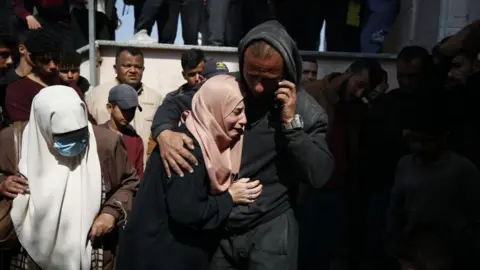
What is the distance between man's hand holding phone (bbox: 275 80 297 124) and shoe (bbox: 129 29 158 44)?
3.58 meters

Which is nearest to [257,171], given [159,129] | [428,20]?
[159,129]

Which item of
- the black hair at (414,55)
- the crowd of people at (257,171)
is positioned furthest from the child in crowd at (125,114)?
the black hair at (414,55)

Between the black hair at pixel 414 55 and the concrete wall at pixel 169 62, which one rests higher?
the black hair at pixel 414 55

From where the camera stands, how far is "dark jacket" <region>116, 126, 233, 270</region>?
9.02 feet

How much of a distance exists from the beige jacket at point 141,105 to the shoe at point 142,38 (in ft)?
2.37

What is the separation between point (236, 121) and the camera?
2.83m

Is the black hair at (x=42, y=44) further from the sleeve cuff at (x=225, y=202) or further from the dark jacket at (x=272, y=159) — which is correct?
the sleeve cuff at (x=225, y=202)

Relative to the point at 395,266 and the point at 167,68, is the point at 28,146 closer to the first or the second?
the point at 395,266

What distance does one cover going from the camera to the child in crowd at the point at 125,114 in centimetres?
480

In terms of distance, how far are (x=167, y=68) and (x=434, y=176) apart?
311cm

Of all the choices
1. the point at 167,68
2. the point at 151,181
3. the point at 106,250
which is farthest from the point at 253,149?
the point at 167,68

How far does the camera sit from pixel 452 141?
371 centimetres

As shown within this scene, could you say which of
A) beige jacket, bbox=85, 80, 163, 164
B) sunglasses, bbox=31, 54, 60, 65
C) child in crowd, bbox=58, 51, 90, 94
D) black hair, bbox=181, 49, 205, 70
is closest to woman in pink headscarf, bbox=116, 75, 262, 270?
sunglasses, bbox=31, 54, 60, 65

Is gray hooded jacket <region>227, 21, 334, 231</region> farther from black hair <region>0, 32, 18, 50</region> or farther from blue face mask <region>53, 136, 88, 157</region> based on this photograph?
black hair <region>0, 32, 18, 50</region>
